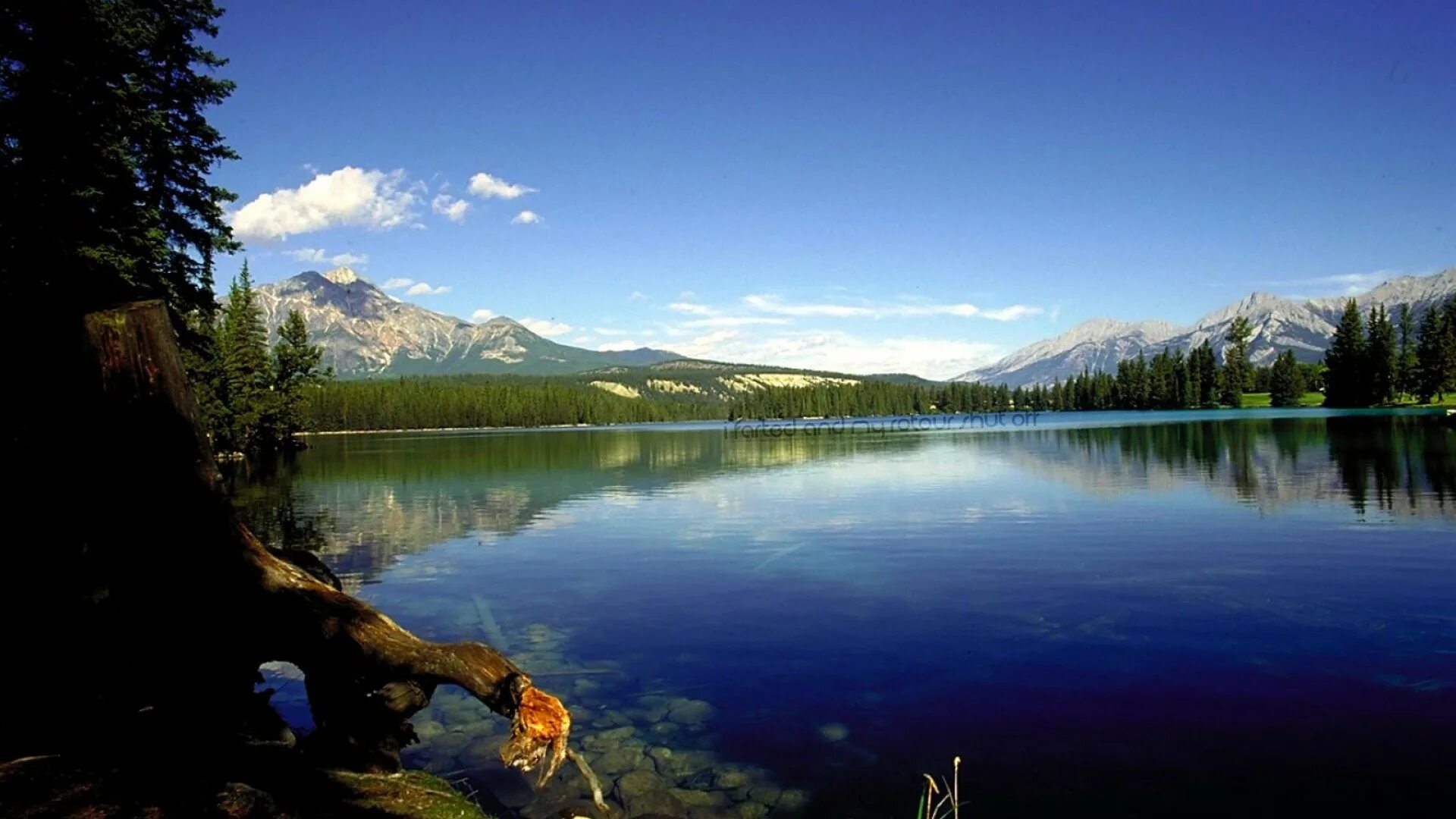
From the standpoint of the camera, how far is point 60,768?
20.3 ft

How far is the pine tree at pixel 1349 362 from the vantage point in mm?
146375

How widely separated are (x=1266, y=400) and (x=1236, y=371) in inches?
348

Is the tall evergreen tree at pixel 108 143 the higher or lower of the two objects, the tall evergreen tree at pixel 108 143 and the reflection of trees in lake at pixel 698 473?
the higher

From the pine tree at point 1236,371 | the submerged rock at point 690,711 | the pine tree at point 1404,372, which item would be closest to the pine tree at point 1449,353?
the pine tree at point 1404,372

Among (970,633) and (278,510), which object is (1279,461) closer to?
(970,633)

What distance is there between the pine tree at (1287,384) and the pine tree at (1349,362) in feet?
25.1

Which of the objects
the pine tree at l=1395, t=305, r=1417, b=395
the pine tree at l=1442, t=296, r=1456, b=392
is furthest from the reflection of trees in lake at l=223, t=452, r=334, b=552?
the pine tree at l=1395, t=305, r=1417, b=395

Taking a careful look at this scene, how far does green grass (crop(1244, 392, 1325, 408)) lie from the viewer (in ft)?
550

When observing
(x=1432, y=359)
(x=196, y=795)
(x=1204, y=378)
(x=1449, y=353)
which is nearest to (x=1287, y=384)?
(x=1204, y=378)

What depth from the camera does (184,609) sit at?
8.16 metres

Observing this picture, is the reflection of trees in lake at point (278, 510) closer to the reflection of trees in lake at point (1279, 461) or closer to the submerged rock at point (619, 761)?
the submerged rock at point (619, 761)

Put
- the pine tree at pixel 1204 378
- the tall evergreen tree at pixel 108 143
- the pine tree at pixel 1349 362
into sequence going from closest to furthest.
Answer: the tall evergreen tree at pixel 108 143
the pine tree at pixel 1349 362
the pine tree at pixel 1204 378

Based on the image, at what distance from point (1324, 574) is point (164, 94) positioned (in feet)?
127

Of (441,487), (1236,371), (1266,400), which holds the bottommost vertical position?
(441,487)
